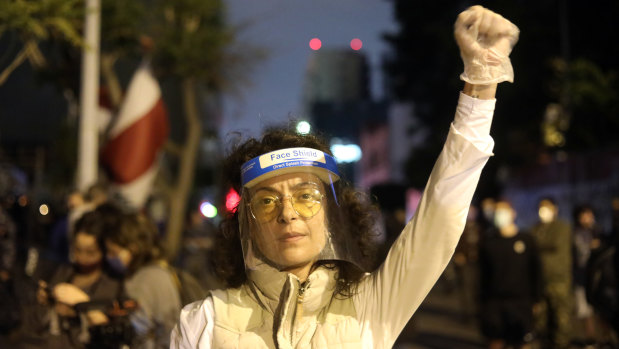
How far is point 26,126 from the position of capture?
2744 centimetres

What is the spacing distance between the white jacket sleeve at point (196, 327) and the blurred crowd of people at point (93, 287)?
157 cm

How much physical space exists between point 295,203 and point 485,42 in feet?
2.37

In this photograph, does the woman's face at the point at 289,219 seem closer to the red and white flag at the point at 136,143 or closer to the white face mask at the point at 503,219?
the white face mask at the point at 503,219

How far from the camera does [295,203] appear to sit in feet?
8.07

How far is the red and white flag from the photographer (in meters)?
11.2

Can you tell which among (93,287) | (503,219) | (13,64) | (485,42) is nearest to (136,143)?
(503,219)

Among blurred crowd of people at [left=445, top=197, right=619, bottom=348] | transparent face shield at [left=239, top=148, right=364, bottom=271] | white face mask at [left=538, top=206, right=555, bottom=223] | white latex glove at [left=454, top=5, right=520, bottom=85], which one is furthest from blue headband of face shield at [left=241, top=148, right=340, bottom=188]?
white face mask at [left=538, top=206, right=555, bottom=223]

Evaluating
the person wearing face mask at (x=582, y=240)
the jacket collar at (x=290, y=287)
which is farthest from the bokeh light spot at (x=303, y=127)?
the person wearing face mask at (x=582, y=240)

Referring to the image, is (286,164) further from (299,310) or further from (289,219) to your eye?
(299,310)

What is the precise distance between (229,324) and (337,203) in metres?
0.49

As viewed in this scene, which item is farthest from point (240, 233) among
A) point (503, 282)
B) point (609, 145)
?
point (609, 145)

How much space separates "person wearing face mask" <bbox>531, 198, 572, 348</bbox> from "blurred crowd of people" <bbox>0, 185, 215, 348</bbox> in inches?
241

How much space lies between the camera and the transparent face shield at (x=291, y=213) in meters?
2.42

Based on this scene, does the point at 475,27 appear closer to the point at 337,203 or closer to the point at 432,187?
the point at 432,187
